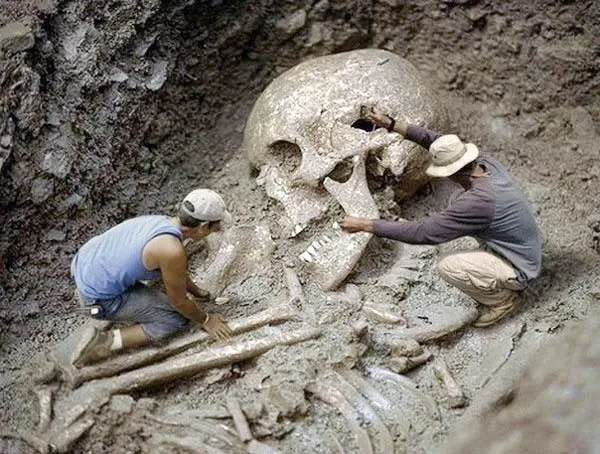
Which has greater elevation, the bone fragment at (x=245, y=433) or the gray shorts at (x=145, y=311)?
the gray shorts at (x=145, y=311)

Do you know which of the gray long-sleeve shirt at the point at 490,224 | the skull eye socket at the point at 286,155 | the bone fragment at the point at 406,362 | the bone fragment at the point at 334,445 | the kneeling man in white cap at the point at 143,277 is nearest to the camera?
the bone fragment at the point at 334,445

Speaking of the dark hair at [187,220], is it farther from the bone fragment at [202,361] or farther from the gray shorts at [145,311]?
the bone fragment at [202,361]

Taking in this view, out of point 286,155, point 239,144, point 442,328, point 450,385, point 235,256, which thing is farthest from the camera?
point 239,144

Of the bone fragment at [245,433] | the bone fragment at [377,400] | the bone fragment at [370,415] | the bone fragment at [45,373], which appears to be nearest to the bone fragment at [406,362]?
the bone fragment at [377,400]

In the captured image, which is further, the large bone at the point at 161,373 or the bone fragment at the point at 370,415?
the large bone at the point at 161,373

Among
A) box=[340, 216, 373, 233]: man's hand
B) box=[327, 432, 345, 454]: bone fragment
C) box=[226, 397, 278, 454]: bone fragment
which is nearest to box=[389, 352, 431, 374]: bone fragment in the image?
box=[327, 432, 345, 454]: bone fragment

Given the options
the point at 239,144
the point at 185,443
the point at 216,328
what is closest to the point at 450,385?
the point at 216,328

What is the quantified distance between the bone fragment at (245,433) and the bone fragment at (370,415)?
0.42 metres

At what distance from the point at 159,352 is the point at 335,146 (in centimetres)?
138

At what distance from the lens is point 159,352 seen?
13.3ft

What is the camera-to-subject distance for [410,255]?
4680 millimetres

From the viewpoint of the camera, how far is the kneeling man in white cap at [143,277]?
3877mm

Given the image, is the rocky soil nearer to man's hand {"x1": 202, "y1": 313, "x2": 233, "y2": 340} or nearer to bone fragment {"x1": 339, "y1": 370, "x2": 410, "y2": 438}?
bone fragment {"x1": 339, "y1": 370, "x2": 410, "y2": 438}

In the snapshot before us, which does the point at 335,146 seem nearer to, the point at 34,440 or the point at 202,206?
the point at 202,206
